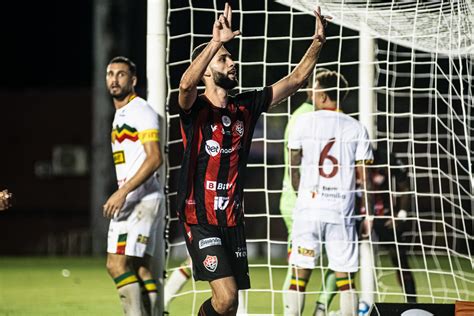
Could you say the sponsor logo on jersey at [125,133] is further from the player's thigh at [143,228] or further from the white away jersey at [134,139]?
the player's thigh at [143,228]

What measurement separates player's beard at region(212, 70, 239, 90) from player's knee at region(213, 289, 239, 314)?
51.0 inches

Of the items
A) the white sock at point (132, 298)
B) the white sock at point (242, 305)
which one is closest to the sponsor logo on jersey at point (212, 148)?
the white sock at point (132, 298)

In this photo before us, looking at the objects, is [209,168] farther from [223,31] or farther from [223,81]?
[223,31]

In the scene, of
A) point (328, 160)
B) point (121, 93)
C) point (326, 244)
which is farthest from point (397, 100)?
point (121, 93)

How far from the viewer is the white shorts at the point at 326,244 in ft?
29.7

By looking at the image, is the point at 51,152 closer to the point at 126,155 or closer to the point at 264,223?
the point at 264,223

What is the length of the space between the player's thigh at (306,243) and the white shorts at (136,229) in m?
1.17

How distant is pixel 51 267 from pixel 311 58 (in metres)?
11.8

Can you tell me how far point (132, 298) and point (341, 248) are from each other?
1778 mm

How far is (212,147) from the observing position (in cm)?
714

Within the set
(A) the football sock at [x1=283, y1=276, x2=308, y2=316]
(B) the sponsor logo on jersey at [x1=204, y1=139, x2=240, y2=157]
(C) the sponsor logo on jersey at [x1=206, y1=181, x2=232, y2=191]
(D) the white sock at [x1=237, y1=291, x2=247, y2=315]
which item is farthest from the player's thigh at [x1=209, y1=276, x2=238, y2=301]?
(D) the white sock at [x1=237, y1=291, x2=247, y2=315]

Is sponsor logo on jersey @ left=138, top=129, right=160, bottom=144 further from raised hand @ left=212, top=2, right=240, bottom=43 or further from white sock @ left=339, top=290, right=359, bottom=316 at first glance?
white sock @ left=339, top=290, right=359, bottom=316

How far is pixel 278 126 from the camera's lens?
24.0m

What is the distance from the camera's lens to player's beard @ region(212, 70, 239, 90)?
23.4 feet
